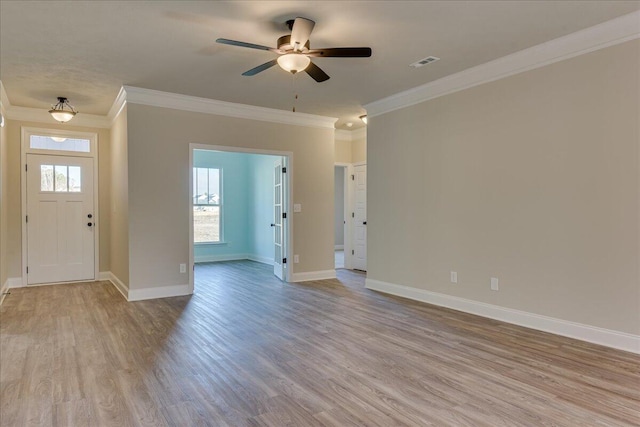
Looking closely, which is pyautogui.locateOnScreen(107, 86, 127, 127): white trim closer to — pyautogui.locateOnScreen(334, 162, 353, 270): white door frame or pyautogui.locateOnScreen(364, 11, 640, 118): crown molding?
pyautogui.locateOnScreen(364, 11, 640, 118): crown molding

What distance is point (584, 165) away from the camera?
3516 mm

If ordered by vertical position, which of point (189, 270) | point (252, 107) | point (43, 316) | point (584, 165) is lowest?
point (43, 316)

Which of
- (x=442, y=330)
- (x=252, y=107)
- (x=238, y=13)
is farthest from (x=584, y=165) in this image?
(x=252, y=107)

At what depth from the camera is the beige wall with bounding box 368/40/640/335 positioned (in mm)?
3305

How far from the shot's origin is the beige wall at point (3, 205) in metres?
5.35

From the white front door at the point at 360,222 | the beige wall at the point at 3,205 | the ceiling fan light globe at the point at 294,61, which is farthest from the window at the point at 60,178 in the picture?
the ceiling fan light globe at the point at 294,61

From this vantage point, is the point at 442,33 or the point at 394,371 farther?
Result: the point at 442,33

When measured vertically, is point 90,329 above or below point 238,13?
below

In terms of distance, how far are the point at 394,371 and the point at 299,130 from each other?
4601mm

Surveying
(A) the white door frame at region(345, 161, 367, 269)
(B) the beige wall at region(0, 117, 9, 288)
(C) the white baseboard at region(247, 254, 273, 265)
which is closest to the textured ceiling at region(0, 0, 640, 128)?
(B) the beige wall at region(0, 117, 9, 288)

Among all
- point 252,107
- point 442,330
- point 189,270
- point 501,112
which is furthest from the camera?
point 252,107

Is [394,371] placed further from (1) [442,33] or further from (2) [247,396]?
(1) [442,33]

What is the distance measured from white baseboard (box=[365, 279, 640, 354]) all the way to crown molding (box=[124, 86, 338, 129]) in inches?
125

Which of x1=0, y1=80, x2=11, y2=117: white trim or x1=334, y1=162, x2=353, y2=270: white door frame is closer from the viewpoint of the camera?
x1=0, y1=80, x2=11, y2=117: white trim
